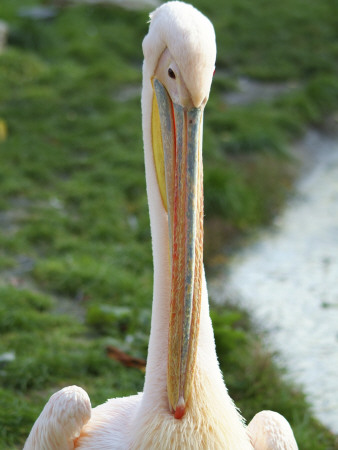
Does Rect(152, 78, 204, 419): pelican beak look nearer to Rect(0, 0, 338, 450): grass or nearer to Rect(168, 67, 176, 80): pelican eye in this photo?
Rect(168, 67, 176, 80): pelican eye

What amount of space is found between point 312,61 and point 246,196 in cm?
312

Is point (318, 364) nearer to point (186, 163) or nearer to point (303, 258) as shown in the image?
point (303, 258)

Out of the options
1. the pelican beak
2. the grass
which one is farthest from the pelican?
the grass

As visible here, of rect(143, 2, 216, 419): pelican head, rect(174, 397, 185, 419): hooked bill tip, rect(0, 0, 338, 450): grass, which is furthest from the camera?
rect(0, 0, 338, 450): grass

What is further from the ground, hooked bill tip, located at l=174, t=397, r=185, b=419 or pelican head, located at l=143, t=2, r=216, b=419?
pelican head, located at l=143, t=2, r=216, b=419

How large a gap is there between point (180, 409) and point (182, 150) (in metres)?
0.70

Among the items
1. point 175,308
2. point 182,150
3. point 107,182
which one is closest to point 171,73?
point 182,150

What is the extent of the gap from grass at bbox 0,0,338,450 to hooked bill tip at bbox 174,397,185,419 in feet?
3.93

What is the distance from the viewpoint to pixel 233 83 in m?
7.57

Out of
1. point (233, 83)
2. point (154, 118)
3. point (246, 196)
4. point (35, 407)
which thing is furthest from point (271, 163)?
point (154, 118)

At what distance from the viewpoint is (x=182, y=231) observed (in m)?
1.90

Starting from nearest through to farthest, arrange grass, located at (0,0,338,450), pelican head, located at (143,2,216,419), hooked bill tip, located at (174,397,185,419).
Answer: pelican head, located at (143,2,216,419) → hooked bill tip, located at (174,397,185,419) → grass, located at (0,0,338,450)

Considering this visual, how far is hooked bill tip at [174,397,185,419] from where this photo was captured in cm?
201

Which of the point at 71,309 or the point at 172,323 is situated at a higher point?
the point at 71,309
